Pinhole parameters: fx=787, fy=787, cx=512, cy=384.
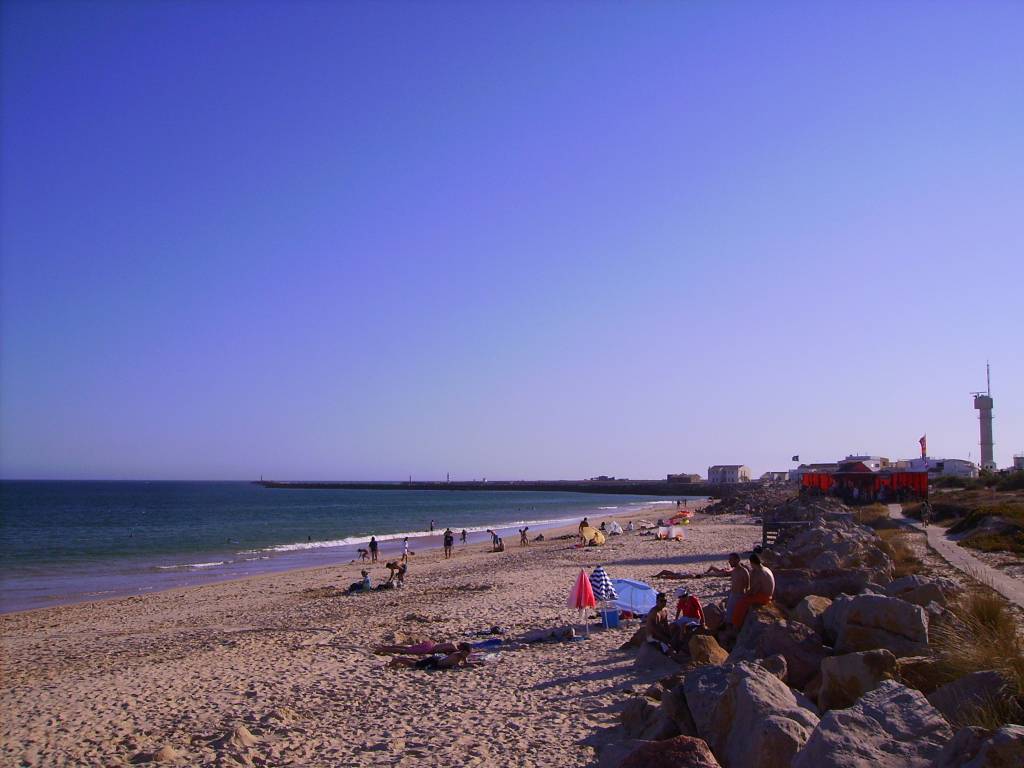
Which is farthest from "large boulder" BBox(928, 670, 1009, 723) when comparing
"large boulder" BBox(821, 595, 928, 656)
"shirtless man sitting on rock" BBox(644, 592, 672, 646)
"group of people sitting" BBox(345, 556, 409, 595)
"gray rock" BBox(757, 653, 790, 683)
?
"group of people sitting" BBox(345, 556, 409, 595)

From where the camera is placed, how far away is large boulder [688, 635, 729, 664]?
8.67m

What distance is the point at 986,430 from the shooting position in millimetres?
87438

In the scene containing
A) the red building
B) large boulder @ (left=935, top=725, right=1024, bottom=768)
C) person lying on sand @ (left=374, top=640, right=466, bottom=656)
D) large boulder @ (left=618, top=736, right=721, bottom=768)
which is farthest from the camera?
the red building

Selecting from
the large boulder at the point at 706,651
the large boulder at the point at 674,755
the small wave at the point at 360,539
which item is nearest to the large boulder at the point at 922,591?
the large boulder at the point at 706,651

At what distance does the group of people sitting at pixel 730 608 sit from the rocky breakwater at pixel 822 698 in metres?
0.23

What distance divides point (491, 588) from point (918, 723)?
645 inches

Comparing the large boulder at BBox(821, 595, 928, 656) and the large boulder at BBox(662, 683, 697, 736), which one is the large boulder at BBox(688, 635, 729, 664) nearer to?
the large boulder at BBox(821, 595, 928, 656)

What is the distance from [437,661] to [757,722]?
6.71 metres

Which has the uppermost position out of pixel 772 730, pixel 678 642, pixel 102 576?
pixel 772 730

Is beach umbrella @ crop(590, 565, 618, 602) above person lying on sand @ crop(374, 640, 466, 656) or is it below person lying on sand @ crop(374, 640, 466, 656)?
above

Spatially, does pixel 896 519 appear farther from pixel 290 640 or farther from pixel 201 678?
pixel 201 678

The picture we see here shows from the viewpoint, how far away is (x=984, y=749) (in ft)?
12.2

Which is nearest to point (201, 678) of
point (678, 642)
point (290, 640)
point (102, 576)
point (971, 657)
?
point (290, 640)

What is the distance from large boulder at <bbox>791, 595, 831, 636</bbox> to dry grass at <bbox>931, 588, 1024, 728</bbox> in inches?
45.7
